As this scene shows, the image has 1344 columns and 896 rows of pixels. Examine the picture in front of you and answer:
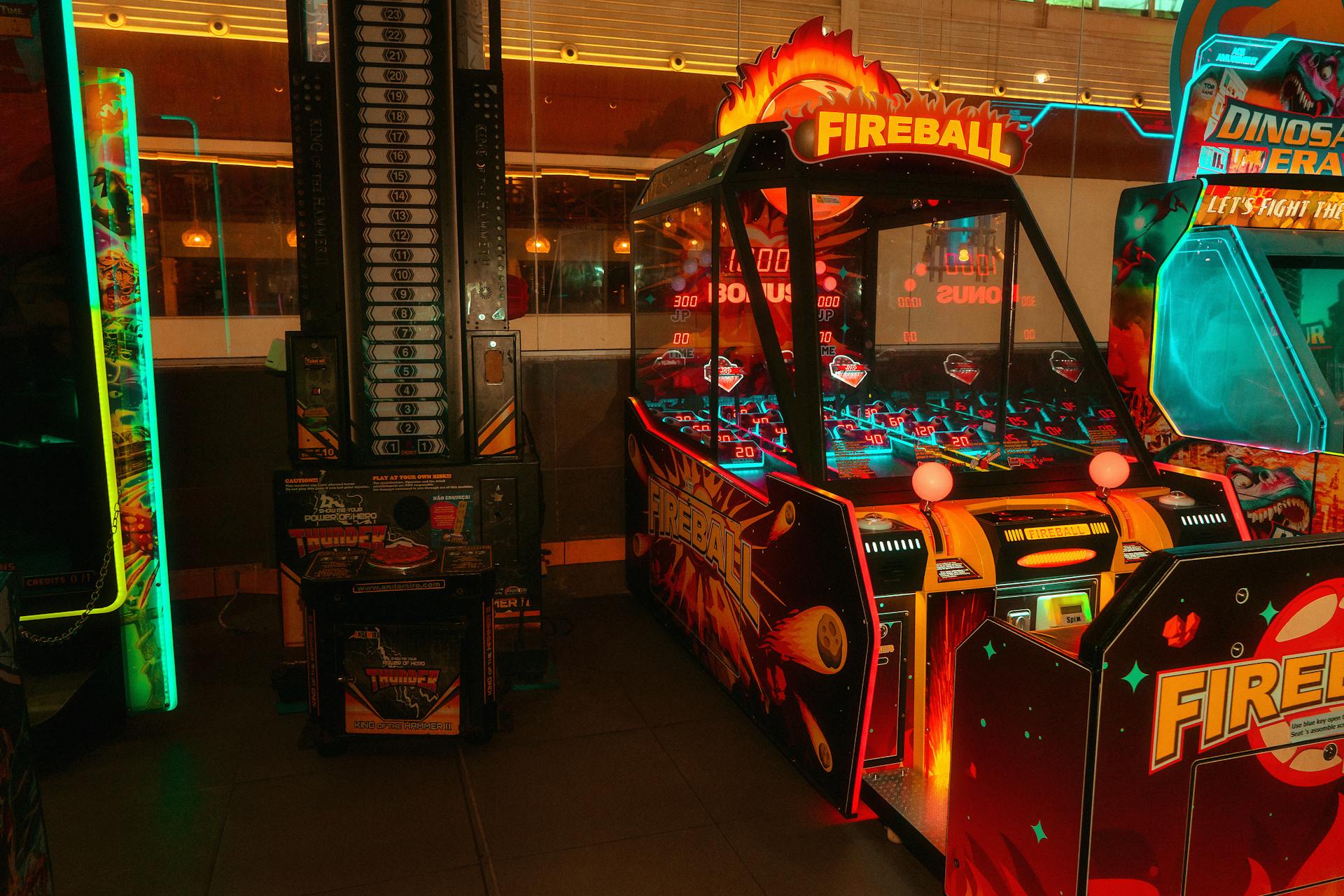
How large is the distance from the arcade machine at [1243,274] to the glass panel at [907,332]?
2.70 feet

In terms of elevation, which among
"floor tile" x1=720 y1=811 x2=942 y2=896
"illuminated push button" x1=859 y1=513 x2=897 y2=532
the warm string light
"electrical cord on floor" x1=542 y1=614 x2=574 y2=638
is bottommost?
"floor tile" x1=720 y1=811 x2=942 y2=896

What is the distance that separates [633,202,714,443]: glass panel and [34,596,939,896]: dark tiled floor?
131 centimetres

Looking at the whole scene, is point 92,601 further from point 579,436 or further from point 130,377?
point 579,436

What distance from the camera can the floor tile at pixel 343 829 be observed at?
2.52 metres

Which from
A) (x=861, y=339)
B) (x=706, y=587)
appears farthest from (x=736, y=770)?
(x=861, y=339)

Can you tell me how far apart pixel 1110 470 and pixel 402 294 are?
2709 mm

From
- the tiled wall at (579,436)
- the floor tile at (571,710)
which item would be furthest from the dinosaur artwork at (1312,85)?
the floor tile at (571,710)

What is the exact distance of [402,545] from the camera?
3.36 m

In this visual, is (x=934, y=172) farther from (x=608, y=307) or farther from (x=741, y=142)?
(x=608, y=307)

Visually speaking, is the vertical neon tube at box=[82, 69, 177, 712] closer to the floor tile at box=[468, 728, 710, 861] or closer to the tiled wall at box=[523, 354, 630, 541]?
the floor tile at box=[468, 728, 710, 861]

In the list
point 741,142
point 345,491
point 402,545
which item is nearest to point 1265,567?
point 741,142

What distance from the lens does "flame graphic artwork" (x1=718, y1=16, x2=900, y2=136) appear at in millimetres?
3822

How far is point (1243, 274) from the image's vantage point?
4145 millimetres

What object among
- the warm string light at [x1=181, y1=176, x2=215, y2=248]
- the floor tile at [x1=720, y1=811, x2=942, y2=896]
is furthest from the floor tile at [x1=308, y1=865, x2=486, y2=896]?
the warm string light at [x1=181, y1=176, x2=215, y2=248]
